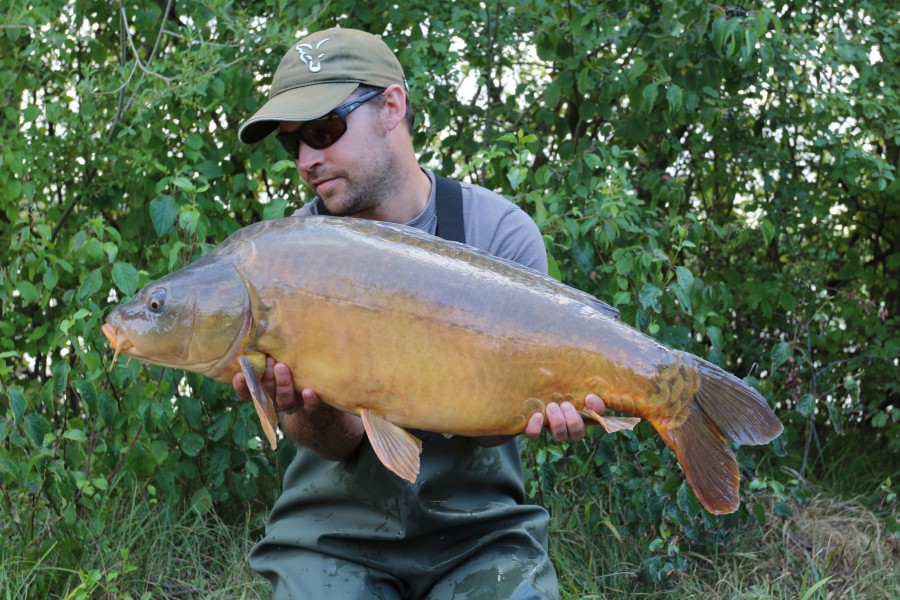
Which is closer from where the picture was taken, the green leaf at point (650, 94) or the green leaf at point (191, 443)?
the green leaf at point (191, 443)

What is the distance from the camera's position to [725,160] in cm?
450

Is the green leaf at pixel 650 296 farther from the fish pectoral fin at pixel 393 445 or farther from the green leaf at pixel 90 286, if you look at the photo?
the green leaf at pixel 90 286

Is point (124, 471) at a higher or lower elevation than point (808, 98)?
lower

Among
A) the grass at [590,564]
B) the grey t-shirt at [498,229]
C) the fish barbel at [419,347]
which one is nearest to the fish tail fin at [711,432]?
the fish barbel at [419,347]

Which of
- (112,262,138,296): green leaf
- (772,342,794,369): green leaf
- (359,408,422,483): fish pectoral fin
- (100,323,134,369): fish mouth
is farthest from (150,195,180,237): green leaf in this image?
(772,342,794,369): green leaf

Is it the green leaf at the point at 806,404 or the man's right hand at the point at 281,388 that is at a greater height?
the man's right hand at the point at 281,388

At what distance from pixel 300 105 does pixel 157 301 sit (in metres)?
0.60

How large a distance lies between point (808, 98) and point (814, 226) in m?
0.59

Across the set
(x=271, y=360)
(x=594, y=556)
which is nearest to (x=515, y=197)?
A: (x=594, y=556)

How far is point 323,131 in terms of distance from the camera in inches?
93.7

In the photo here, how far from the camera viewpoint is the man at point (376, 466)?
2.21 m

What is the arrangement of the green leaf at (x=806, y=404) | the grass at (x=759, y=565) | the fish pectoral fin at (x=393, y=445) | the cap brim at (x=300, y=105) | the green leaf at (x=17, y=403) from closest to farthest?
the fish pectoral fin at (x=393, y=445), the cap brim at (x=300, y=105), the green leaf at (x=17, y=403), the grass at (x=759, y=565), the green leaf at (x=806, y=404)

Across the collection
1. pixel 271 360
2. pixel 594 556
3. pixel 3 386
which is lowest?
pixel 594 556

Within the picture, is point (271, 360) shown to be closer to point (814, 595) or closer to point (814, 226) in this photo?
point (814, 595)
